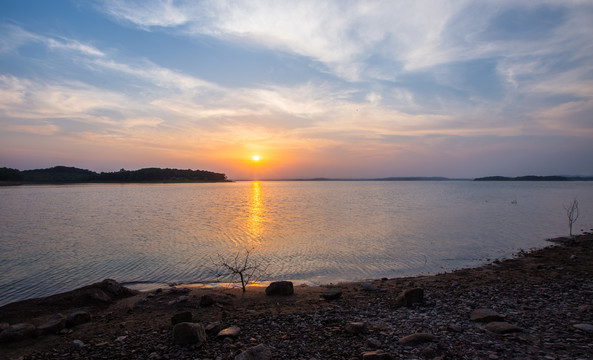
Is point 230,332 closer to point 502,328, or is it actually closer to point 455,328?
point 455,328

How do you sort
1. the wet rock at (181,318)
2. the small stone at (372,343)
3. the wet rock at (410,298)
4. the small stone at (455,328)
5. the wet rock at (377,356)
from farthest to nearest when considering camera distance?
1. the wet rock at (410,298)
2. the wet rock at (181,318)
3. the small stone at (455,328)
4. the small stone at (372,343)
5. the wet rock at (377,356)

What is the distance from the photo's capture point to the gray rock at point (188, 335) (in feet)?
19.6

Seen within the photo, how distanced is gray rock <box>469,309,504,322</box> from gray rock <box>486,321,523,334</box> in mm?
275

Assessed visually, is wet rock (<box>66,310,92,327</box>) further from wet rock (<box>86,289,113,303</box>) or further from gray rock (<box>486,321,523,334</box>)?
gray rock (<box>486,321,523,334</box>)

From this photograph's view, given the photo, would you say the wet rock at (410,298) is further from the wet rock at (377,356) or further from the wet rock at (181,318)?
the wet rock at (181,318)

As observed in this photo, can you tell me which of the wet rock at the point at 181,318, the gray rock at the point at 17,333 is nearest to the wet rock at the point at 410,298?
the wet rock at the point at 181,318

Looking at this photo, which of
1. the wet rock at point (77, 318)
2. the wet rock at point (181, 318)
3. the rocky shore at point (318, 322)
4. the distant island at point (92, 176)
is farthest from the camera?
the distant island at point (92, 176)

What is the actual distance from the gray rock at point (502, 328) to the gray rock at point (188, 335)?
612 cm

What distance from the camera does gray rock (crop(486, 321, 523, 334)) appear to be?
6.18 m

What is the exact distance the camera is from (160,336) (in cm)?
648

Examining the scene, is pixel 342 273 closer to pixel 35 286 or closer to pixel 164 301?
pixel 164 301

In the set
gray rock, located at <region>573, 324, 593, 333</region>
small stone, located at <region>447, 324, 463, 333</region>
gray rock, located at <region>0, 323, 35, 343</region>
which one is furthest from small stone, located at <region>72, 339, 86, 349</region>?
gray rock, located at <region>573, 324, 593, 333</region>

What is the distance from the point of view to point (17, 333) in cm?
649

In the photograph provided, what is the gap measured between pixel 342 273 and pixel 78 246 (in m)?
15.5
